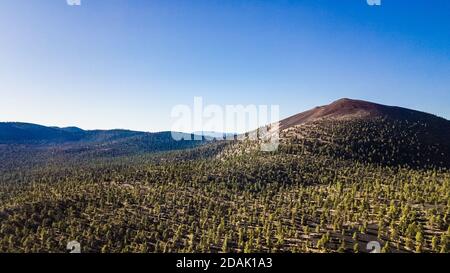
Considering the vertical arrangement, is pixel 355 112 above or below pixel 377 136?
above

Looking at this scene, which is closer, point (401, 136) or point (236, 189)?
point (236, 189)

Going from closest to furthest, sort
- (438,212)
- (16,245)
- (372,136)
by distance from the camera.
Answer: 1. (16,245)
2. (438,212)
3. (372,136)

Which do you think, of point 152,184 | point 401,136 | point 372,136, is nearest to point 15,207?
point 152,184

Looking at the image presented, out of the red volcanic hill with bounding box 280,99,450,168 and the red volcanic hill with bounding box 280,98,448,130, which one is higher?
the red volcanic hill with bounding box 280,98,448,130

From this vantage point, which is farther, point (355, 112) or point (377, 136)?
point (355, 112)

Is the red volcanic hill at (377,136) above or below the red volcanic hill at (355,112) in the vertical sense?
below

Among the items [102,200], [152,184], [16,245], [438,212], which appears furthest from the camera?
[152,184]

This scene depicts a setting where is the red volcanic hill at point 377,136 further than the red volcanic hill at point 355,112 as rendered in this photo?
No

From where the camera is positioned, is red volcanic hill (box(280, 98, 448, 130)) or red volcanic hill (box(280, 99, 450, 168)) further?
red volcanic hill (box(280, 98, 448, 130))

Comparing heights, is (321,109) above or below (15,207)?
above
